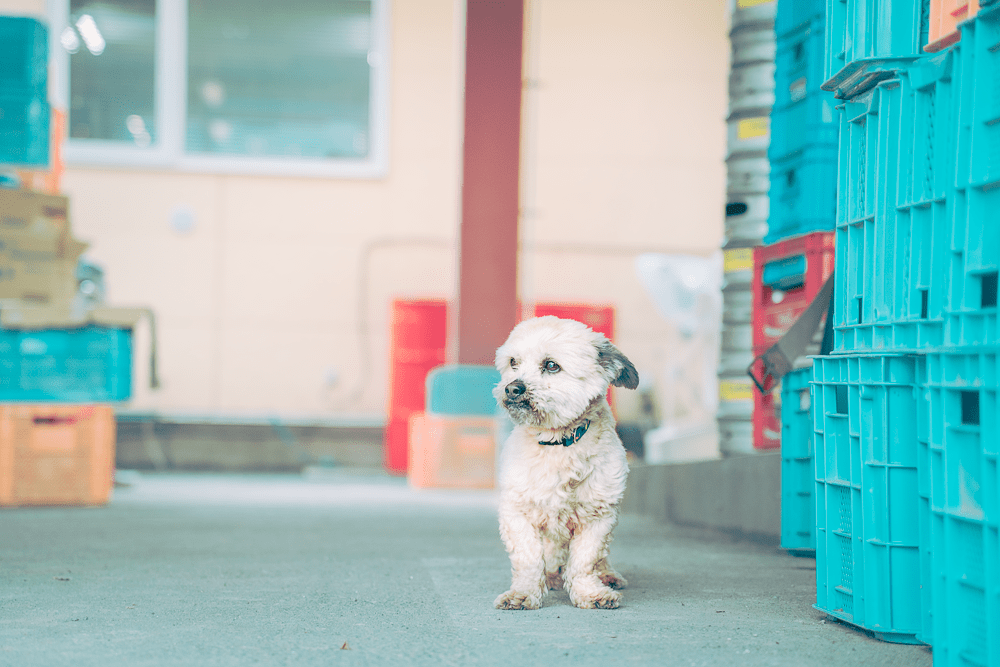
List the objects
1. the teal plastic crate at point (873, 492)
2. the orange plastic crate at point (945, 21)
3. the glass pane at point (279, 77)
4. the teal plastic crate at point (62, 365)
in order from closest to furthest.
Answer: the orange plastic crate at point (945, 21) < the teal plastic crate at point (873, 492) < the teal plastic crate at point (62, 365) < the glass pane at point (279, 77)

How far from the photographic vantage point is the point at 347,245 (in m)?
9.41

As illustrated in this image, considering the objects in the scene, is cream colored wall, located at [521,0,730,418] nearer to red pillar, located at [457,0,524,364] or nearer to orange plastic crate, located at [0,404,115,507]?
red pillar, located at [457,0,524,364]

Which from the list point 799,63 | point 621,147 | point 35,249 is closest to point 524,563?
point 799,63

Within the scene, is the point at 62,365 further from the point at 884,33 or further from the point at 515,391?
the point at 884,33

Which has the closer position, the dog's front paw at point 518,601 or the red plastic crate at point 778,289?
the dog's front paw at point 518,601

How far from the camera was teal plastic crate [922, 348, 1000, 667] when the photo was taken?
1780mm

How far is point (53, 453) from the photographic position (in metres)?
5.84

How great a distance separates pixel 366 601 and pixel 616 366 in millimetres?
999

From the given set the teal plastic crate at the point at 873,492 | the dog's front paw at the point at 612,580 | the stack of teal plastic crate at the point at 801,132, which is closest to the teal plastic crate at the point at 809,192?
the stack of teal plastic crate at the point at 801,132

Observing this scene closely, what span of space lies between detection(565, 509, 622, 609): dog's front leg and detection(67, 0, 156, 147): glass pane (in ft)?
25.5

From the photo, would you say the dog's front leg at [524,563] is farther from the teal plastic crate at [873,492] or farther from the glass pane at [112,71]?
the glass pane at [112,71]

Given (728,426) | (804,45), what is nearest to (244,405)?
(728,426)

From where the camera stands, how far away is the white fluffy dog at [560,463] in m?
2.74

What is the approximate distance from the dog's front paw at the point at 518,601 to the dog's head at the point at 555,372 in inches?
18.7
